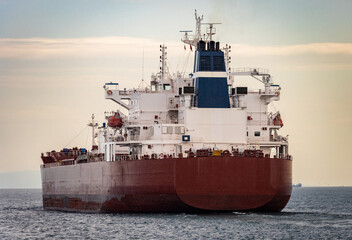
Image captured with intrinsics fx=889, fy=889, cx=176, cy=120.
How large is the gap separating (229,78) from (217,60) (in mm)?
4727

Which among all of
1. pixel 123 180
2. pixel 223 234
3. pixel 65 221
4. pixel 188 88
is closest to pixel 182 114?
pixel 188 88

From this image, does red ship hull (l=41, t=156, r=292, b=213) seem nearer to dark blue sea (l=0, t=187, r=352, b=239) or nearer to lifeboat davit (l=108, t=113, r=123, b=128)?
dark blue sea (l=0, t=187, r=352, b=239)

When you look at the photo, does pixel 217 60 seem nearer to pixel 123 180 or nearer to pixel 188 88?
pixel 188 88

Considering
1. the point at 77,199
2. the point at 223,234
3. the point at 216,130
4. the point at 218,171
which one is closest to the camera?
the point at 223,234

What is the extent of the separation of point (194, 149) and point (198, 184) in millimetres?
3670

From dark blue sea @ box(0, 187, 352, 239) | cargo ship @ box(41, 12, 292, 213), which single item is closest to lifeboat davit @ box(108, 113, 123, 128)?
cargo ship @ box(41, 12, 292, 213)

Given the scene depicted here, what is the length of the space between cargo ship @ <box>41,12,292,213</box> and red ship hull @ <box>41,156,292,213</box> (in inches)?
2.4

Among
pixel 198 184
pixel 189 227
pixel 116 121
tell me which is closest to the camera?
pixel 189 227

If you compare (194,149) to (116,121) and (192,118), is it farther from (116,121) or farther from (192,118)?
(116,121)

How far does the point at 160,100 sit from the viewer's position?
61719mm

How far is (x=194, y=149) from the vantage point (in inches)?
2235

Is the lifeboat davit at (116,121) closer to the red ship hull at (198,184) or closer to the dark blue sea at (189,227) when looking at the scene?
the red ship hull at (198,184)

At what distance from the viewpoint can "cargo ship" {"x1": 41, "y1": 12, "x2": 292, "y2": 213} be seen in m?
54.1

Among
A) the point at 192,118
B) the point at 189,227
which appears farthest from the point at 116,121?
the point at 189,227
